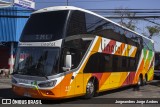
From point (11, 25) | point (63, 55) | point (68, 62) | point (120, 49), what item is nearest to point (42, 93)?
point (68, 62)

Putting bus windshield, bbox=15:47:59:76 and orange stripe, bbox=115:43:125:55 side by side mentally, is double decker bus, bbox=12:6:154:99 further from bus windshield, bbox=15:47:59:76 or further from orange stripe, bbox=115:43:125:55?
orange stripe, bbox=115:43:125:55

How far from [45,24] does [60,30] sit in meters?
0.87

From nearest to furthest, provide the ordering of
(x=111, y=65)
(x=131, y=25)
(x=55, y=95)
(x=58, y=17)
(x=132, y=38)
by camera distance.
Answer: (x=55, y=95), (x=58, y=17), (x=111, y=65), (x=132, y=38), (x=131, y=25)

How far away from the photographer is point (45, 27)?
45.0 feet

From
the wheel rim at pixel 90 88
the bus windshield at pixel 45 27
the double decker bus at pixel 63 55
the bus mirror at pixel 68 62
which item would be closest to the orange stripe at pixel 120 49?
the double decker bus at pixel 63 55

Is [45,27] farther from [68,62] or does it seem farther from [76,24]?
[68,62]

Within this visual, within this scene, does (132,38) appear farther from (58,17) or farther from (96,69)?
(58,17)

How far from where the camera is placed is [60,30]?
1330 centimetres

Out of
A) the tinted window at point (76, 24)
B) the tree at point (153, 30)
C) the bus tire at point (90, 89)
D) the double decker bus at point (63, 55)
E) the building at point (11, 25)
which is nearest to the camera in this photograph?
the double decker bus at point (63, 55)

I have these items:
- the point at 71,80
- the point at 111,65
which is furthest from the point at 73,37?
the point at 111,65

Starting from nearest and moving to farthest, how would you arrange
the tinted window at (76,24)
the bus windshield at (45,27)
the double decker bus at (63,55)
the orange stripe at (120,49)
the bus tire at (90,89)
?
the double decker bus at (63,55) < the bus windshield at (45,27) < the tinted window at (76,24) < the bus tire at (90,89) < the orange stripe at (120,49)

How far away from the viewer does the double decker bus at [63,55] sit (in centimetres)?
1298

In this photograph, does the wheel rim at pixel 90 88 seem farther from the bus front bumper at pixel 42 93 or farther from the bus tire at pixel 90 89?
the bus front bumper at pixel 42 93

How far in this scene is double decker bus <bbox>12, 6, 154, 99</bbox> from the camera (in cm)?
1298
